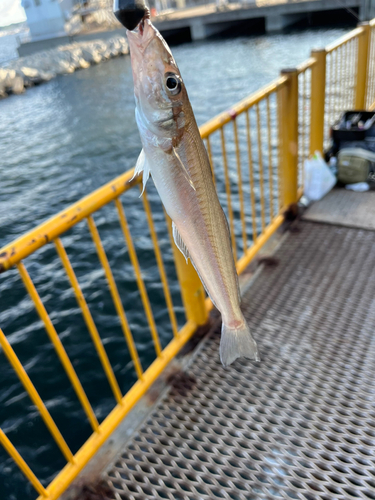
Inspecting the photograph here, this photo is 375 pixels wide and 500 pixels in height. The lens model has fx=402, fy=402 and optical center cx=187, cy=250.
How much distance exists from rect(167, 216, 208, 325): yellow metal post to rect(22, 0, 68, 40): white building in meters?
52.2

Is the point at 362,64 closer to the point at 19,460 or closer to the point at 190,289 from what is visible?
the point at 190,289

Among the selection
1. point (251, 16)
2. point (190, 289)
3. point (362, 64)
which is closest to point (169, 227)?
point (190, 289)

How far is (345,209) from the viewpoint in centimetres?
448

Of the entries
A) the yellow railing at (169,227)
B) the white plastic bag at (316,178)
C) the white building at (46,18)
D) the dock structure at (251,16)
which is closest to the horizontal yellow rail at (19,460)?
Answer: the yellow railing at (169,227)

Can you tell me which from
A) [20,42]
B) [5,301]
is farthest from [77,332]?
[20,42]

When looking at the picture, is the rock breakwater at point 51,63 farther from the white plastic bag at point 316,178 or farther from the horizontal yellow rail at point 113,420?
the horizontal yellow rail at point 113,420

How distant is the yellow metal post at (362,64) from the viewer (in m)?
5.73

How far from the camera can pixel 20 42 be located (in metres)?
43.4

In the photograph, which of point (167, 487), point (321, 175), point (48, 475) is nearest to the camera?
point (167, 487)

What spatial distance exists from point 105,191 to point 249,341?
118 cm

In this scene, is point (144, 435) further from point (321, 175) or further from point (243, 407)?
point (321, 175)

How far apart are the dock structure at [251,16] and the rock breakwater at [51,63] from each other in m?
4.98

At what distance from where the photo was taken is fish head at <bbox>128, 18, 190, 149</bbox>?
2.62ft

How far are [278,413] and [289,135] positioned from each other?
2.74m
